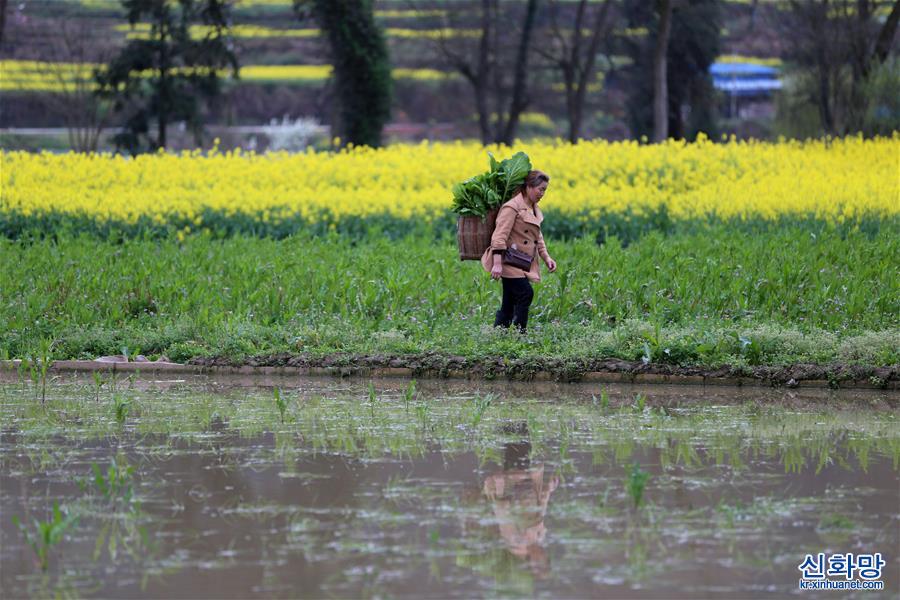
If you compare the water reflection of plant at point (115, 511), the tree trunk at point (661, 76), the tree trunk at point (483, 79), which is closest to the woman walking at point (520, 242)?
the water reflection of plant at point (115, 511)

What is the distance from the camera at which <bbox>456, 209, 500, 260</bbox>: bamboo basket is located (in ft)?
38.9

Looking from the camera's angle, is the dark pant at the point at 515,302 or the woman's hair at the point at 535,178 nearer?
the woman's hair at the point at 535,178

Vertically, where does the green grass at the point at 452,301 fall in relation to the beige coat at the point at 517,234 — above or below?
below

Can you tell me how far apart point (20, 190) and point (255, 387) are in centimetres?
1352

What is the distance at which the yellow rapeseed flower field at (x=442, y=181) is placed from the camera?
2091cm

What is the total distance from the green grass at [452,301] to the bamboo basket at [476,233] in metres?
0.70

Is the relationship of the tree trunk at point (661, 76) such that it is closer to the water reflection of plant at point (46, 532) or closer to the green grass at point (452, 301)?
the green grass at point (452, 301)

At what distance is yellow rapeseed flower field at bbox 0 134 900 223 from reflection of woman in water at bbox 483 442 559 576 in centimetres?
1260

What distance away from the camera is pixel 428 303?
1374 cm

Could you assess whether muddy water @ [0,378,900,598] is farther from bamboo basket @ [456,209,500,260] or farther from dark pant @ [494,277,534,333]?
bamboo basket @ [456,209,500,260]

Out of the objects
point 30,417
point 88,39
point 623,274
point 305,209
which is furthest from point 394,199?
point 88,39

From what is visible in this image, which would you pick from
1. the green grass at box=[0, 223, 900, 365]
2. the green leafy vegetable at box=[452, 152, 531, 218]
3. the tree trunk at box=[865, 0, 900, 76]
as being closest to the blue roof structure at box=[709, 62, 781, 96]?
the tree trunk at box=[865, 0, 900, 76]

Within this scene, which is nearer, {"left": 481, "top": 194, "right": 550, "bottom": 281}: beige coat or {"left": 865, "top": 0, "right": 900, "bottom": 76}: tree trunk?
{"left": 481, "top": 194, "right": 550, "bottom": 281}: beige coat

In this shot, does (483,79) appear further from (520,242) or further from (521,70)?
(520,242)
